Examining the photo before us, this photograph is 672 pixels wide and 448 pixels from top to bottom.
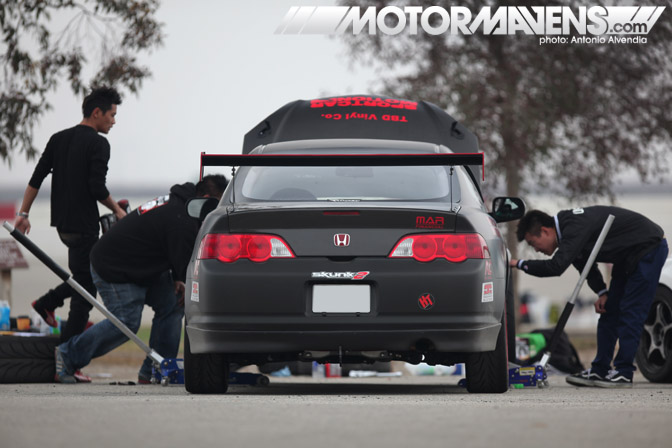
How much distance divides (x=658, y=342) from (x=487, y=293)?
131 inches

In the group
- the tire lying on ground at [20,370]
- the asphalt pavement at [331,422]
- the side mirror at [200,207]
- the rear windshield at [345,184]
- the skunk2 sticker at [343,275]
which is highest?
the rear windshield at [345,184]

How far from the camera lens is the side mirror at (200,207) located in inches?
300

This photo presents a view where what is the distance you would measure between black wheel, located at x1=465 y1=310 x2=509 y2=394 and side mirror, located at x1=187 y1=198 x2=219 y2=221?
1885mm

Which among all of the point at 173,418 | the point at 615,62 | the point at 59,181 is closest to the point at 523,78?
the point at 615,62

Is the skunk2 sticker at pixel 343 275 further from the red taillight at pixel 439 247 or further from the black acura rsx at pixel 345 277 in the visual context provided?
the red taillight at pixel 439 247

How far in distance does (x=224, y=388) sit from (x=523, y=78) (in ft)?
41.3

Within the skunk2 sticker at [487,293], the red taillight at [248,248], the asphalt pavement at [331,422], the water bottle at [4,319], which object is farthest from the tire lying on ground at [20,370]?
the skunk2 sticker at [487,293]

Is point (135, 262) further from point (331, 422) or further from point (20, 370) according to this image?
point (331, 422)

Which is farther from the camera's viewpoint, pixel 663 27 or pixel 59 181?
pixel 663 27

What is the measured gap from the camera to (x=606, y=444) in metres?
4.40

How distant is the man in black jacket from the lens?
8.55 meters

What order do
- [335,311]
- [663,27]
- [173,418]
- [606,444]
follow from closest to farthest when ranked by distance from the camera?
1. [606,444]
2. [173,418]
3. [335,311]
4. [663,27]

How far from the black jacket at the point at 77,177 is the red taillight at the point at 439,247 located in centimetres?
326

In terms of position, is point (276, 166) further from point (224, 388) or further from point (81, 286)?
point (81, 286)
